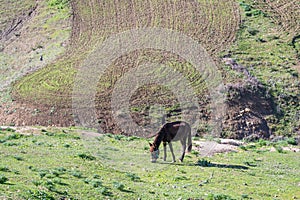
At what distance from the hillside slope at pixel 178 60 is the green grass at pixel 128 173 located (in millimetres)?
10087

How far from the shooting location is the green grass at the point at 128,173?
1870cm

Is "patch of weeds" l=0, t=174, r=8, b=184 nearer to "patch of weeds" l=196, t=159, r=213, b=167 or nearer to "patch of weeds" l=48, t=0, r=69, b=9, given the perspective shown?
"patch of weeds" l=196, t=159, r=213, b=167

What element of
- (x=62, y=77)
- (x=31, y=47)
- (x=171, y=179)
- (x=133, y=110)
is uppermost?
(x=31, y=47)

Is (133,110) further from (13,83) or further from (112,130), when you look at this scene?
(13,83)

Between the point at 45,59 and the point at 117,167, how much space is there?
1058 inches

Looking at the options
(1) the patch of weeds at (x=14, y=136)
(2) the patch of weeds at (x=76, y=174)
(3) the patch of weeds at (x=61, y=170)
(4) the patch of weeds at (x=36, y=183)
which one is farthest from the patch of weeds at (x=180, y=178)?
(1) the patch of weeds at (x=14, y=136)

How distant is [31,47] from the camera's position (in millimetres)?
52000

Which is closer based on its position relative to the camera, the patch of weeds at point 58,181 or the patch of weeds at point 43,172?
the patch of weeds at point 58,181

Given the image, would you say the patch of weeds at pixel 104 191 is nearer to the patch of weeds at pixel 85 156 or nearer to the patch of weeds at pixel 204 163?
the patch of weeds at pixel 85 156

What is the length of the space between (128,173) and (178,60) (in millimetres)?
25398

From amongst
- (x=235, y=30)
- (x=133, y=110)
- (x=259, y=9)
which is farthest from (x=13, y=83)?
(x=259, y=9)

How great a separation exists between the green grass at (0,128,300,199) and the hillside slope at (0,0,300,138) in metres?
10.1

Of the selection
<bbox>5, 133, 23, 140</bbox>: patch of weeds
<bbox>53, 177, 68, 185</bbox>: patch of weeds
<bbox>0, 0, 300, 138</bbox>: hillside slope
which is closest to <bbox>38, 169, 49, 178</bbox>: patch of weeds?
<bbox>53, 177, 68, 185</bbox>: patch of weeds

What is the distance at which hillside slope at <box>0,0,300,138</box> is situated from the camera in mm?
40500
